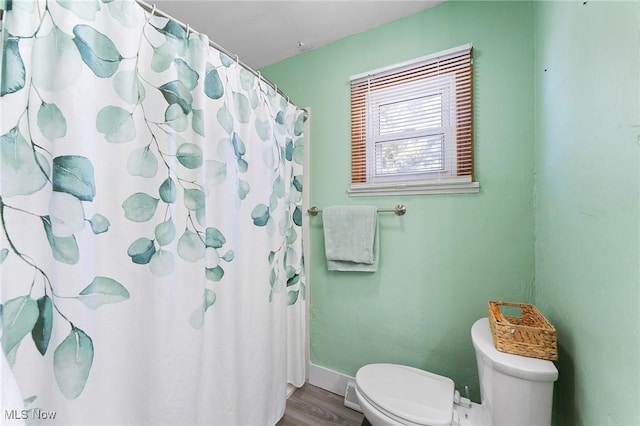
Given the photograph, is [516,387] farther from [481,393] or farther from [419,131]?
[419,131]

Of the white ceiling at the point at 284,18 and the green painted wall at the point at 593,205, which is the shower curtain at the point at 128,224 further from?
the green painted wall at the point at 593,205

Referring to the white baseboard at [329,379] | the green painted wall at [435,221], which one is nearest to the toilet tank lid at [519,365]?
the green painted wall at [435,221]

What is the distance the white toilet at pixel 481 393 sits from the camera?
2.43 ft

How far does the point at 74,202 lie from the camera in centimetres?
69

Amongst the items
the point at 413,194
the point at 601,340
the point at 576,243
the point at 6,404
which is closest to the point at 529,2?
the point at 413,194

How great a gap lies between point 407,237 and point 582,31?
99 cm

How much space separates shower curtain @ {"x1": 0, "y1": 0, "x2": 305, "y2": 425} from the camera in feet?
2.02

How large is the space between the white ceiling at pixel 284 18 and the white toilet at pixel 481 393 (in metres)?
1.68

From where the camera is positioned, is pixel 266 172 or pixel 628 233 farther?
pixel 266 172

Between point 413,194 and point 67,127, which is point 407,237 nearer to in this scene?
point 413,194

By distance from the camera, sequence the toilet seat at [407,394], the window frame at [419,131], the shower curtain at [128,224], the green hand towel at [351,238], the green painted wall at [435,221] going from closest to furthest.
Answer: the shower curtain at [128,224], the toilet seat at [407,394], the green painted wall at [435,221], the window frame at [419,131], the green hand towel at [351,238]

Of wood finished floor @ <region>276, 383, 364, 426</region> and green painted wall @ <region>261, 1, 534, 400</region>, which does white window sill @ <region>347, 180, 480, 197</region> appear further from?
wood finished floor @ <region>276, 383, 364, 426</region>

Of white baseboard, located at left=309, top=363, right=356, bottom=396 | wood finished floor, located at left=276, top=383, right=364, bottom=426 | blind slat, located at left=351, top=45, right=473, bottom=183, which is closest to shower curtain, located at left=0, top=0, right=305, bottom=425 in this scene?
wood finished floor, located at left=276, top=383, right=364, bottom=426

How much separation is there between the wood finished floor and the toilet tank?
80 cm
